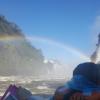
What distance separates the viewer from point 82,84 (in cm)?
252

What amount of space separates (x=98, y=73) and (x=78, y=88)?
18cm

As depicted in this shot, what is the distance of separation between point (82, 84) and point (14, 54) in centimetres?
8407

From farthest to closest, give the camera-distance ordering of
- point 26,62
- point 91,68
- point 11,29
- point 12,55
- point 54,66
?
1. point 54,66
2. point 11,29
3. point 26,62
4. point 12,55
5. point 91,68

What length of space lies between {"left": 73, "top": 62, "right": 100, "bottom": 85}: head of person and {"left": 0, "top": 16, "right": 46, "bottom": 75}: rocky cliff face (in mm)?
68292

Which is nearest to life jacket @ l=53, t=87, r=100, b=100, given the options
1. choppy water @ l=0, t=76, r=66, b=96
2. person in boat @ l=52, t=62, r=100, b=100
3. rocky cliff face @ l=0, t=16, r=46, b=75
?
person in boat @ l=52, t=62, r=100, b=100

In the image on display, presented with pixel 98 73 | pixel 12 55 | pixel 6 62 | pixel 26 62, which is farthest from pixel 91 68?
pixel 26 62

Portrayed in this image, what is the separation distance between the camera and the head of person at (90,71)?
2.55 m

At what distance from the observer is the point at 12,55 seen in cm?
8438

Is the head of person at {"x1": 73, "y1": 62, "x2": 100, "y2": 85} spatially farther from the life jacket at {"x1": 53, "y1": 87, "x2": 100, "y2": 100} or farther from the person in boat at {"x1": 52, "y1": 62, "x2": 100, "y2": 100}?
the life jacket at {"x1": 53, "y1": 87, "x2": 100, "y2": 100}

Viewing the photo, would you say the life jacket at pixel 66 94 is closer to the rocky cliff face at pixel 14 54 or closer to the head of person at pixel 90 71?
the head of person at pixel 90 71

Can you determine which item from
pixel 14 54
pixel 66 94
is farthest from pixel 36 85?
pixel 14 54

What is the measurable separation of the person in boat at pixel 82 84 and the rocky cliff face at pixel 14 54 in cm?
6829

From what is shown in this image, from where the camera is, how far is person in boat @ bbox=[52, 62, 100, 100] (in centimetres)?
246

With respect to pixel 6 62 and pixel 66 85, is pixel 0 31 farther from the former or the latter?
pixel 66 85
